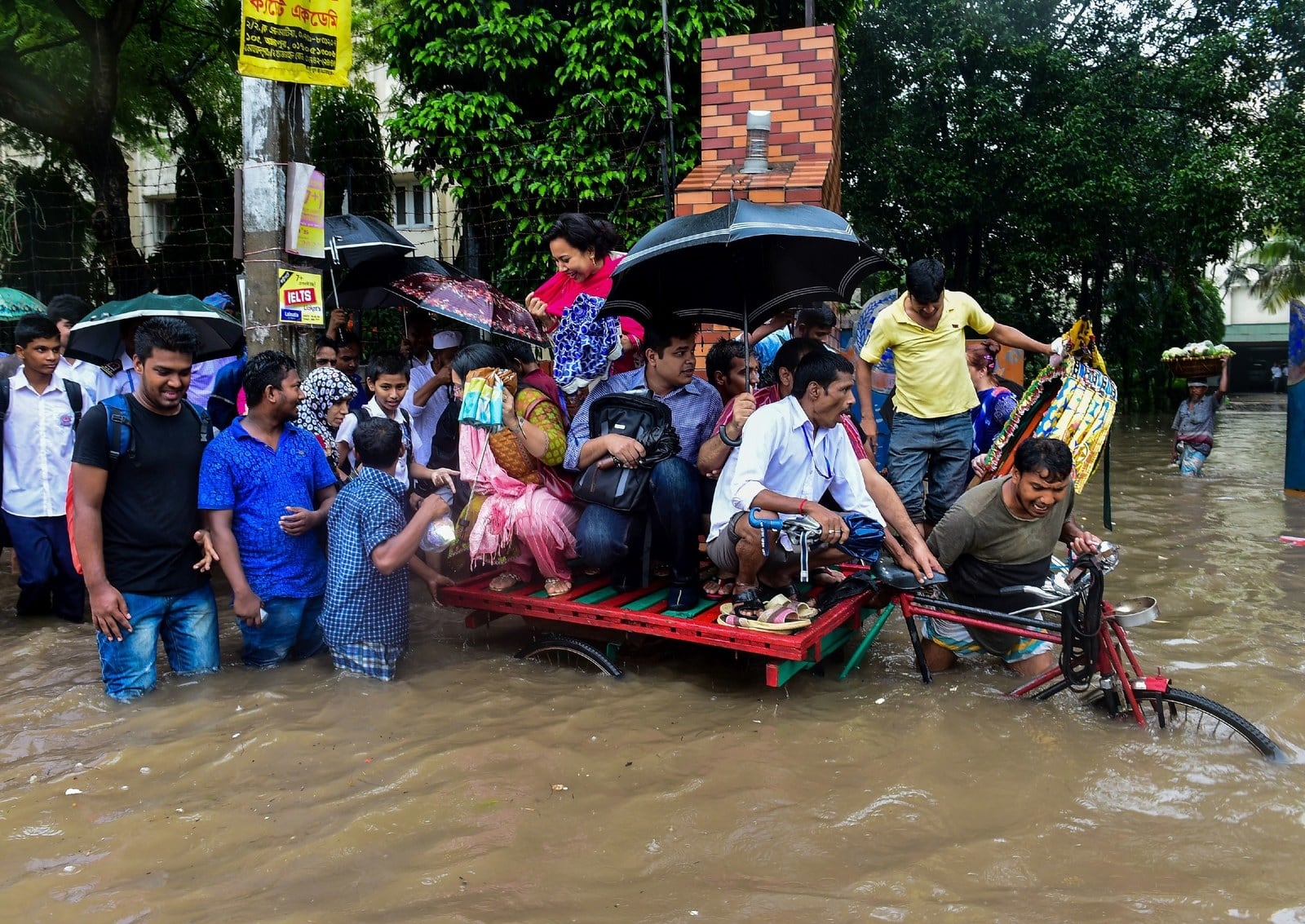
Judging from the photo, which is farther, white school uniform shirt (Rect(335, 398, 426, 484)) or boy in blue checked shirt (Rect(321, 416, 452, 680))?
white school uniform shirt (Rect(335, 398, 426, 484))

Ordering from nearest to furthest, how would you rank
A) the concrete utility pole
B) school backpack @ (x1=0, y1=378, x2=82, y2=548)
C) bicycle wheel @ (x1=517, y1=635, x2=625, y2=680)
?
bicycle wheel @ (x1=517, y1=635, x2=625, y2=680) < the concrete utility pole < school backpack @ (x1=0, y1=378, x2=82, y2=548)

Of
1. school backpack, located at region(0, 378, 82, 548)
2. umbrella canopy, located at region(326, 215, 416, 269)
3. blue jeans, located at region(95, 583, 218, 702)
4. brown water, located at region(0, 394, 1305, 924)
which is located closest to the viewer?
brown water, located at region(0, 394, 1305, 924)

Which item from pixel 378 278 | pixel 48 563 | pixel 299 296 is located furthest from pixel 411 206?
pixel 48 563

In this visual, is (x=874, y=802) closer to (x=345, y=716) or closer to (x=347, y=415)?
(x=345, y=716)

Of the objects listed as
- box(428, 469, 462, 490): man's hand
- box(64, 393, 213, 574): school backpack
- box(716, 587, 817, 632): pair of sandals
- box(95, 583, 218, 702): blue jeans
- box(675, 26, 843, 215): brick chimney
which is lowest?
box(95, 583, 218, 702): blue jeans

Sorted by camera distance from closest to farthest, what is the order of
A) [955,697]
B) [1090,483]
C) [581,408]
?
[955,697]
[581,408]
[1090,483]

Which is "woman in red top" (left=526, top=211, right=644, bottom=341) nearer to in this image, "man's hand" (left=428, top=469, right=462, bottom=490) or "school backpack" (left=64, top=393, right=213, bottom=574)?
"man's hand" (left=428, top=469, right=462, bottom=490)

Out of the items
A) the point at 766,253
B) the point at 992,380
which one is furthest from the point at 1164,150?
the point at 766,253

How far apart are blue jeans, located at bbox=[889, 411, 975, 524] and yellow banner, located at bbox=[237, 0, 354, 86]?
3931 millimetres

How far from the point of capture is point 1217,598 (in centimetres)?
625

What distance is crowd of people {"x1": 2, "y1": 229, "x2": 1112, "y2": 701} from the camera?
429 centimetres

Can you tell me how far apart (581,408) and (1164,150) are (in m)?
14.7

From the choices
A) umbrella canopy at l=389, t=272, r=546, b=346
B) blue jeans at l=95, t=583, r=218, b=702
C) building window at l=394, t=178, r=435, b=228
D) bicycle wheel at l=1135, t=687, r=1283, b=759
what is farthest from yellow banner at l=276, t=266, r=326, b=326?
building window at l=394, t=178, r=435, b=228

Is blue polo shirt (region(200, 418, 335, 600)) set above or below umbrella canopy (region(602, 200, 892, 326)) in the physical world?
below
